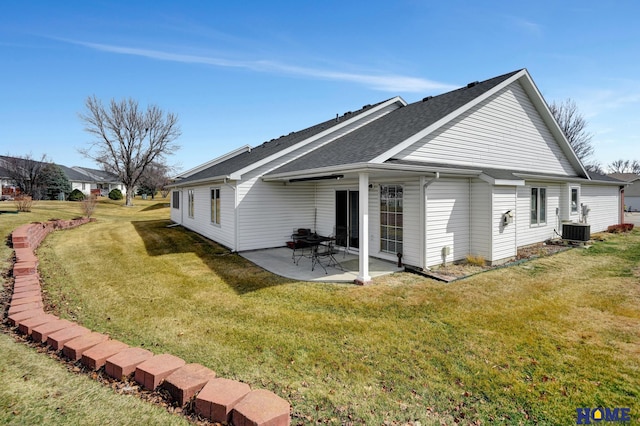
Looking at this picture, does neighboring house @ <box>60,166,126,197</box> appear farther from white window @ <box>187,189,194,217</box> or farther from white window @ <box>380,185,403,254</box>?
white window @ <box>380,185,403,254</box>

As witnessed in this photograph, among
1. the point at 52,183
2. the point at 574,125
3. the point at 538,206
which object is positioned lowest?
the point at 538,206

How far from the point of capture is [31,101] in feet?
60.2

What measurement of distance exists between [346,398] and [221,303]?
11.1 feet

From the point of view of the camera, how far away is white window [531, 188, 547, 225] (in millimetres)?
11219

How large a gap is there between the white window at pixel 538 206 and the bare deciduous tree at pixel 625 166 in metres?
76.5

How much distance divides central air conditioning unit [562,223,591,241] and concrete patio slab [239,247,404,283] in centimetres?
824

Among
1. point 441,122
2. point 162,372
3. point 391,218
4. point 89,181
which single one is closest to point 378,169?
point 391,218

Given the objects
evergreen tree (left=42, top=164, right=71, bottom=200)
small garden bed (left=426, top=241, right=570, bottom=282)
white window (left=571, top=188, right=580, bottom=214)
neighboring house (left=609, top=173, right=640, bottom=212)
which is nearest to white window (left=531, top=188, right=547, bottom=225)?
small garden bed (left=426, top=241, right=570, bottom=282)

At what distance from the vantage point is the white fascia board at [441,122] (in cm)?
→ 704

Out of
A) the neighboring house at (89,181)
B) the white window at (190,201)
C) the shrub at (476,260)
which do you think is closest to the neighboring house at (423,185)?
the shrub at (476,260)

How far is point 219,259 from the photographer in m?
9.45

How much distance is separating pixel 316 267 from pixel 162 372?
18.9 feet

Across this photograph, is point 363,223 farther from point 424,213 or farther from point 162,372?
point 162,372

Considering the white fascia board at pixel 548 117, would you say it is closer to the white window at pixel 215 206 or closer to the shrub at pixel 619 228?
the shrub at pixel 619 228
